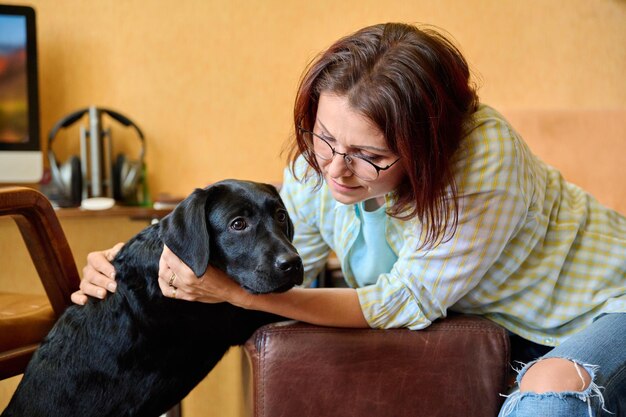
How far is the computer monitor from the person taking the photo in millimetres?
2268

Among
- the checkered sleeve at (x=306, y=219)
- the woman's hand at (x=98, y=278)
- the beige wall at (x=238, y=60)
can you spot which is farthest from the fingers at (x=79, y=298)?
the beige wall at (x=238, y=60)

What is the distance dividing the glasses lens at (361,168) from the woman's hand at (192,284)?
30 centimetres

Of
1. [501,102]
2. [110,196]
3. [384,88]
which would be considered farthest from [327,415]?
[501,102]

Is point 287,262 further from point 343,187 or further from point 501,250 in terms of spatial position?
point 501,250

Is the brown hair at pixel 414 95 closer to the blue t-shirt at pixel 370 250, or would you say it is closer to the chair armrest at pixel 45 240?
the blue t-shirt at pixel 370 250

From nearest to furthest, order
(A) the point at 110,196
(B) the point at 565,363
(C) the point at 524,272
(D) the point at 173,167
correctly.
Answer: (B) the point at 565,363, (C) the point at 524,272, (A) the point at 110,196, (D) the point at 173,167

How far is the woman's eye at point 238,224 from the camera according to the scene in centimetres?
125

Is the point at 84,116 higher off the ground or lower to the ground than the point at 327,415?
higher

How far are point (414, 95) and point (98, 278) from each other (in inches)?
28.4

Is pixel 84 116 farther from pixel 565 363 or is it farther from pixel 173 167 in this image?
pixel 565 363

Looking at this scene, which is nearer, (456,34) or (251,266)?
(251,266)

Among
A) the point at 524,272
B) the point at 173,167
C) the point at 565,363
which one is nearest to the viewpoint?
the point at 565,363

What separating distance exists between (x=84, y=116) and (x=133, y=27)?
1.30 ft

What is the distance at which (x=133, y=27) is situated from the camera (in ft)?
8.53
